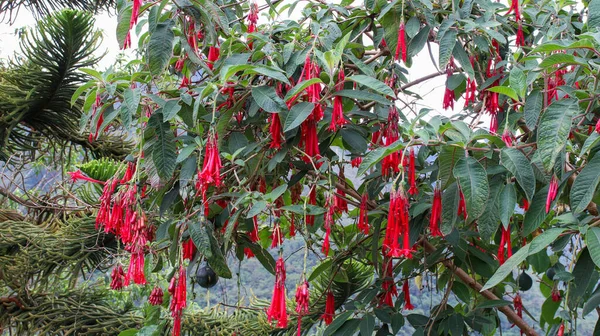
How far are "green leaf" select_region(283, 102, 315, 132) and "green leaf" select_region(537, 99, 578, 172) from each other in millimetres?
312

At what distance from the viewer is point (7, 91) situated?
78.4 inches

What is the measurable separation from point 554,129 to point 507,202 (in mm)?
154

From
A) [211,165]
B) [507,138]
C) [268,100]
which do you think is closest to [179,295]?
[211,165]

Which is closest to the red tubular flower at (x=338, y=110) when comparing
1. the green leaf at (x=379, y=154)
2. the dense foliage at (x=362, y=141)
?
the dense foliage at (x=362, y=141)

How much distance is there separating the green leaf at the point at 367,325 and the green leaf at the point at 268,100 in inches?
20.5

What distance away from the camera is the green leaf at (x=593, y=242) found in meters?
0.72

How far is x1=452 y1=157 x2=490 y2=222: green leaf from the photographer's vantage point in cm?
83

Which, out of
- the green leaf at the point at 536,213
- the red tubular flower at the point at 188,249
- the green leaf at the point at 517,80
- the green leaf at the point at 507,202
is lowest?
the green leaf at the point at 536,213

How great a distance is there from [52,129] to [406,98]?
4.63 ft

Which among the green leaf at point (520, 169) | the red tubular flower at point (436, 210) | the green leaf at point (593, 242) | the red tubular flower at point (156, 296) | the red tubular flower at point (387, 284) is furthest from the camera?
the red tubular flower at point (387, 284)

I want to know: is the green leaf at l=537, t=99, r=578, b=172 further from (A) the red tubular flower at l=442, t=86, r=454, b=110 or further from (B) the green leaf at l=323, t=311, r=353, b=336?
(B) the green leaf at l=323, t=311, r=353, b=336

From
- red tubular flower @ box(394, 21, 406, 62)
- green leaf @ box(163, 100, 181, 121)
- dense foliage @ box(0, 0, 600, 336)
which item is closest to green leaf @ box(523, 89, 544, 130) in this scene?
dense foliage @ box(0, 0, 600, 336)

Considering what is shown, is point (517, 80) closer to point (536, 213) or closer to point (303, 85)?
point (536, 213)

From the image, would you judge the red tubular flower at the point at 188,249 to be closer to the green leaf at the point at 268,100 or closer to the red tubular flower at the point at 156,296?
the red tubular flower at the point at 156,296
